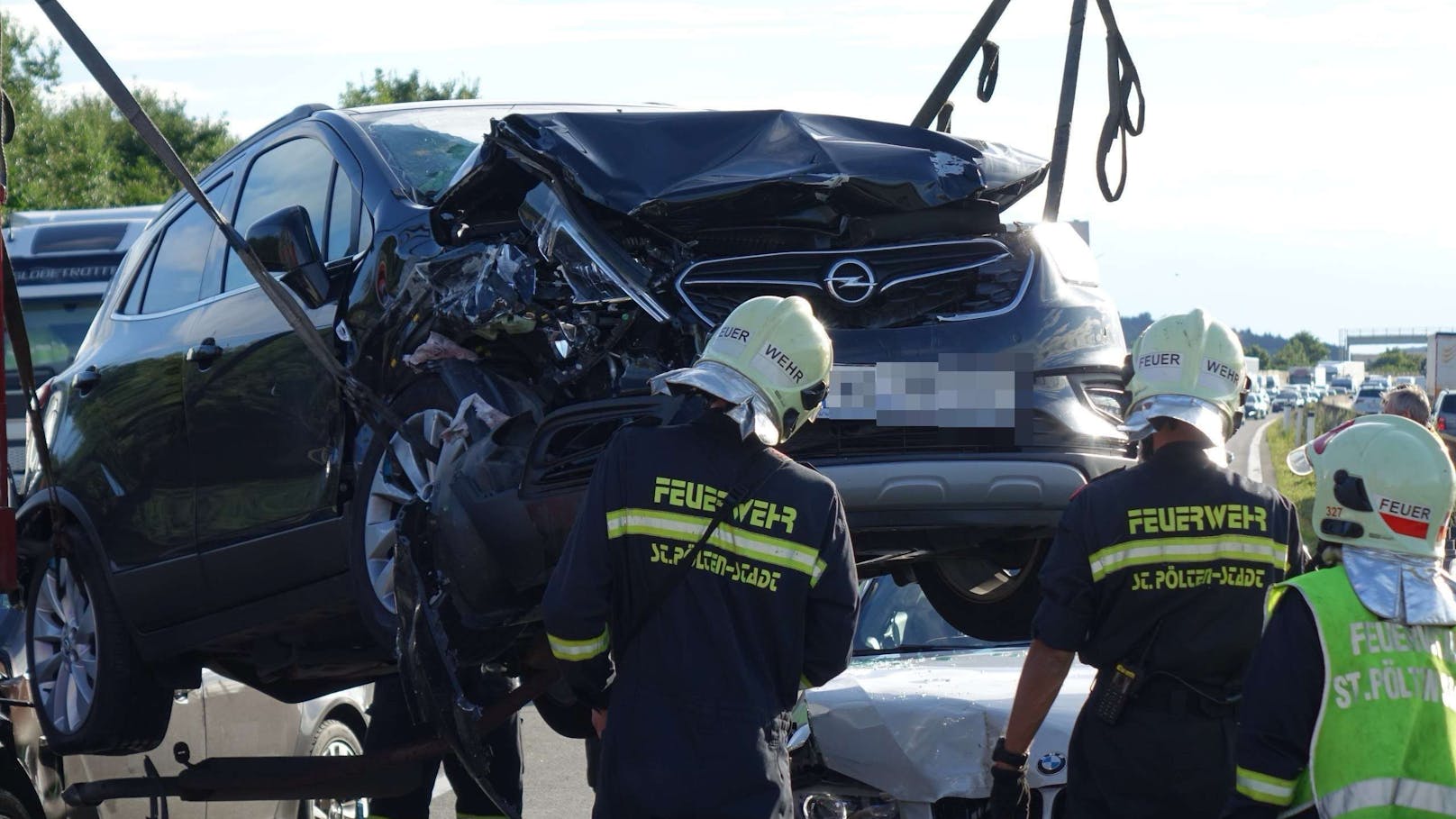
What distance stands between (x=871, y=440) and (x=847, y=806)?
1.41 meters

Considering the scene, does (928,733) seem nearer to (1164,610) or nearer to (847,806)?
(847,806)

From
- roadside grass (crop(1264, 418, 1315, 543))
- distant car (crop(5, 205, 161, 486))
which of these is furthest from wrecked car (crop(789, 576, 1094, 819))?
distant car (crop(5, 205, 161, 486))

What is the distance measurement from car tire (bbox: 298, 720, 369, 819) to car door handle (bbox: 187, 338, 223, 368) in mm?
2407

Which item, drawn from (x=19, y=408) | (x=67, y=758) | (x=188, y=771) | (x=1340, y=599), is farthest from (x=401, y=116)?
(x=19, y=408)

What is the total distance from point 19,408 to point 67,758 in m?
6.73

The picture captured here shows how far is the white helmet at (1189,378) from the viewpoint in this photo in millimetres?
3945

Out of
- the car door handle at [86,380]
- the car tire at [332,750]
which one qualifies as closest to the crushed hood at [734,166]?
the car door handle at [86,380]

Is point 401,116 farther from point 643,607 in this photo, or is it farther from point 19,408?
point 19,408

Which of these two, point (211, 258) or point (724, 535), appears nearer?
point (724, 535)

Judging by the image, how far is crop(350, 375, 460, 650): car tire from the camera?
4785 millimetres

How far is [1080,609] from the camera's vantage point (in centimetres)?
389

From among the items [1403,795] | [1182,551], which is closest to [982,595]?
[1182,551]

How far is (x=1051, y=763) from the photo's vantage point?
5.15 m

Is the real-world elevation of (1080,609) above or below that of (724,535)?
below
